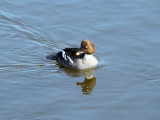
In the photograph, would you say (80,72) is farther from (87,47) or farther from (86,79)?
(87,47)

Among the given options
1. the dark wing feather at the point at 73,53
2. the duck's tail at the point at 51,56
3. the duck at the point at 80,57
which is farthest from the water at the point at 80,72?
the dark wing feather at the point at 73,53

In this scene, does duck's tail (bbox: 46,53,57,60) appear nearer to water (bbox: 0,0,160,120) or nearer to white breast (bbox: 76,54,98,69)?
water (bbox: 0,0,160,120)

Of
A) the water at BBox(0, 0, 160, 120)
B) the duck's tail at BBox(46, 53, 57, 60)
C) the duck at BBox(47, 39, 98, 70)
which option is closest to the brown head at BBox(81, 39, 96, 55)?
the duck at BBox(47, 39, 98, 70)

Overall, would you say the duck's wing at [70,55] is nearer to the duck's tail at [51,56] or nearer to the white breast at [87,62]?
the white breast at [87,62]

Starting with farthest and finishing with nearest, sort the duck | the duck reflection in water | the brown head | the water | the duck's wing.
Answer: the duck's wing → the duck → the brown head → the duck reflection in water → the water

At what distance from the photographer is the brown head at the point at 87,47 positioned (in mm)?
12609

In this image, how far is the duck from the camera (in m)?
12.7

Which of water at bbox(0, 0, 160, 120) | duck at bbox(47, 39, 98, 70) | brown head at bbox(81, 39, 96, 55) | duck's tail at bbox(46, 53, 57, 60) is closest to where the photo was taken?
water at bbox(0, 0, 160, 120)

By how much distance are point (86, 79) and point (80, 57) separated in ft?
3.57

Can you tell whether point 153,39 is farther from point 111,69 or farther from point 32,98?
point 32,98

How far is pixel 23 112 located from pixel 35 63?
338 centimetres

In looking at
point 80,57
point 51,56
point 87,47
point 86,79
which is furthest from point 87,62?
point 51,56

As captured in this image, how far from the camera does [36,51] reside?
13594mm

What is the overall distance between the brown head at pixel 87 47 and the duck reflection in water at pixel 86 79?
600 mm
